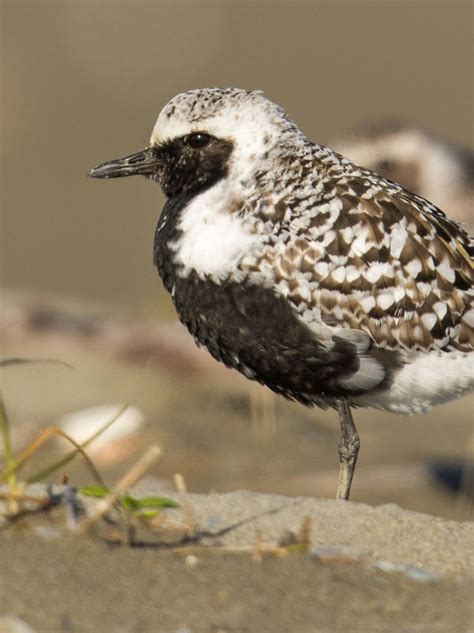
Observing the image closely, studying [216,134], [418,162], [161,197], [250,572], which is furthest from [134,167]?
[161,197]

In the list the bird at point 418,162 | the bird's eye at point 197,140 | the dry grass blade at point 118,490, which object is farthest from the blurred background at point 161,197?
the dry grass blade at point 118,490

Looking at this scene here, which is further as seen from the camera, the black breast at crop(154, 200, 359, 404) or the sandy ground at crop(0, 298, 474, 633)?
the black breast at crop(154, 200, 359, 404)

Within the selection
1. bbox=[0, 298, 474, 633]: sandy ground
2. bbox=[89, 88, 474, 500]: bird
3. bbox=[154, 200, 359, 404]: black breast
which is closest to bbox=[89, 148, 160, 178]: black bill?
bbox=[89, 88, 474, 500]: bird

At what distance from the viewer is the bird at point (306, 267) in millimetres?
4449

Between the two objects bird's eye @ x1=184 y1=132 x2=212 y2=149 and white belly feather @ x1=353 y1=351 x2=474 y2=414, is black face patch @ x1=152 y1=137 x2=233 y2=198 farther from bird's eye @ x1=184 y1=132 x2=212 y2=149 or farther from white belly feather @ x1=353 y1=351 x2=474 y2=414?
white belly feather @ x1=353 y1=351 x2=474 y2=414

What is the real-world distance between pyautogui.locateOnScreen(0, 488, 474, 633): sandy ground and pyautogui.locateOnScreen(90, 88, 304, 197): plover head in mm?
1668

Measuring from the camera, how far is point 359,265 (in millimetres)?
4500

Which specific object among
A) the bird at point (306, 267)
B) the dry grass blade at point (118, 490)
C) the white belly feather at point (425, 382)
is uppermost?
the bird at point (306, 267)

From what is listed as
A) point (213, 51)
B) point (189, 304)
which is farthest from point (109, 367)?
point (213, 51)

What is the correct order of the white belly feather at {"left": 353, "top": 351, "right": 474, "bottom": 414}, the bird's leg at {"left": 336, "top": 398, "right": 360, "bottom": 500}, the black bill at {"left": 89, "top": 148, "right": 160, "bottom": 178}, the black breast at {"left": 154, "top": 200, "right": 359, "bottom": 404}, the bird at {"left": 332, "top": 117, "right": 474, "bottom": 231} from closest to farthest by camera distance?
the black breast at {"left": 154, "top": 200, "right": 359, "bottom": 404}, the white belly feather at {"left": 353, "top": 351, "right": 474, "bottom": 414}, the bird's leg at {"left": 336, "top": 398, "right": 360, "bottom": 500}, the black bill at {"left": 89, "top": 148, "right": 160, "bottom": 178}, the bird at {"left": 332, "top": 117, "right": 474, "bottom": 231}

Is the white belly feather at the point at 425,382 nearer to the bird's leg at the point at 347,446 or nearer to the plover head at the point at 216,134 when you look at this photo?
the bird's leg at the point at 347,446

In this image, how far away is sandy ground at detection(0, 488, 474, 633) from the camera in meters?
2.85

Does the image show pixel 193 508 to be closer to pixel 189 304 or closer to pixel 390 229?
pixel 189 304

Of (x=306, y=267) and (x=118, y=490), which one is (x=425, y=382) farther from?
(x=118, y=490)
